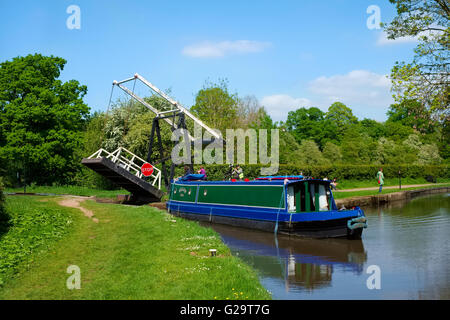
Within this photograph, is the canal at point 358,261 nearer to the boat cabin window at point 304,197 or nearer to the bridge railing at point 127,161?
the boat cabin window at point 304,197

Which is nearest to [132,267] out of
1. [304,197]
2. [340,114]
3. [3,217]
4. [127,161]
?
[3,217]

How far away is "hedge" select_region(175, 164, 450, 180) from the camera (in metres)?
29.1

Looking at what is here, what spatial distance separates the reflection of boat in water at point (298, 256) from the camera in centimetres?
888

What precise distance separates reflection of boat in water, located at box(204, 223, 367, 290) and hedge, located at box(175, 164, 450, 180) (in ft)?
42.0

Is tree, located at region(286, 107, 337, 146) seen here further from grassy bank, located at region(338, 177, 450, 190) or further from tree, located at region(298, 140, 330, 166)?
grassy bank, located at region(338, 177, 450, 190)

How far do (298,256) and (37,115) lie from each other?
24.6 meters

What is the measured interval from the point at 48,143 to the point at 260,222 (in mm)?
20054

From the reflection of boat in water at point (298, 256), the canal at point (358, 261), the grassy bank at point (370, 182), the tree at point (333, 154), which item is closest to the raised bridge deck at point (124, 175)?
the canal at point (358, 261)

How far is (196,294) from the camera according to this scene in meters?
6.23

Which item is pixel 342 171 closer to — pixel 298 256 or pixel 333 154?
pixel 333 154

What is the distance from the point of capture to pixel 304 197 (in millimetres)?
14336
